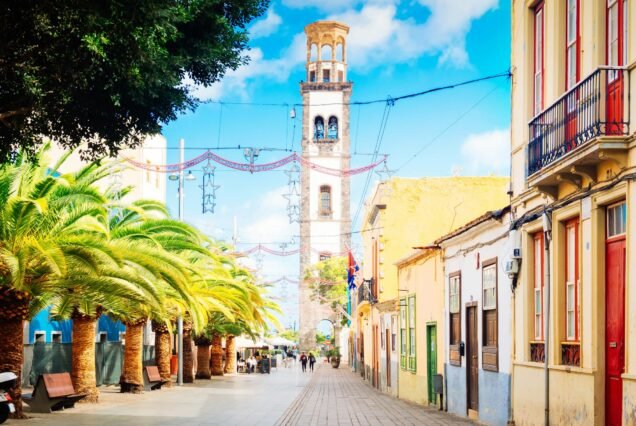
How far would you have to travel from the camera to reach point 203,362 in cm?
4922

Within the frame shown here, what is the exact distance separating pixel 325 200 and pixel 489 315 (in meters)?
70.1

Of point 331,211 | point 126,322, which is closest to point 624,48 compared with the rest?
point 126,322

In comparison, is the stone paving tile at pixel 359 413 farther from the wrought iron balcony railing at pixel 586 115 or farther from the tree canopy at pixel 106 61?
the tree canopy at pixel 106 61

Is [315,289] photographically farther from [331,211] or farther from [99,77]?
[99,77]

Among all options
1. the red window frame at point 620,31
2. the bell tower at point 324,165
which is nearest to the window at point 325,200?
the bell tower at point 324,165

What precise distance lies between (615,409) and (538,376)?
340 cm

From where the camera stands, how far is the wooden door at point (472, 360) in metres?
22.7

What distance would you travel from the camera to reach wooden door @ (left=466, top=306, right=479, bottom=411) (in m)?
22.7

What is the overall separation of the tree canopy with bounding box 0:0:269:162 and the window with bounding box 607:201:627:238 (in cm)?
606

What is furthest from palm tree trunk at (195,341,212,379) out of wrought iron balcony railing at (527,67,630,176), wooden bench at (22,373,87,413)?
wrought iron balcony railing at (527,67,630,176)

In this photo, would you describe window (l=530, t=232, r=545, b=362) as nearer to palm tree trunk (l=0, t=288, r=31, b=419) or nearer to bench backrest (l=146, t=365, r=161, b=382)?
palm tree trunk (l=0, t=288, r=31, b=419)

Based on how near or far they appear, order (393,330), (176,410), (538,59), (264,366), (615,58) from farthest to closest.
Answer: (264,366), (393,330), (176,410), (538,59), (615,58)

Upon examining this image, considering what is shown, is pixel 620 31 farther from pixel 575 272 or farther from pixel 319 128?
pixel 319 128

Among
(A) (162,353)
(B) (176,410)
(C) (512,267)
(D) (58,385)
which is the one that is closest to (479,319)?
(C) (512,267)
